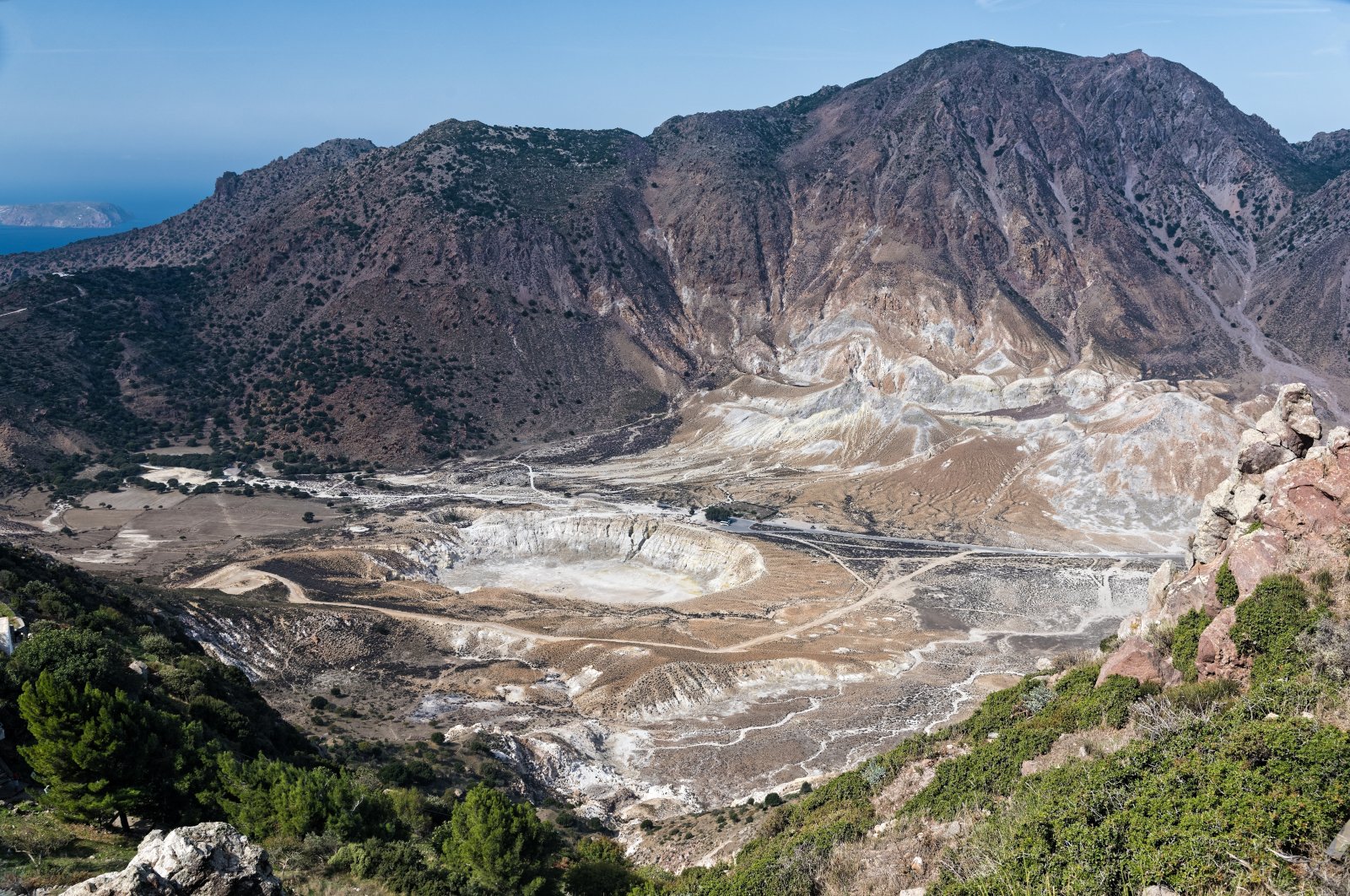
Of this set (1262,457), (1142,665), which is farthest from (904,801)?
(1262,457)

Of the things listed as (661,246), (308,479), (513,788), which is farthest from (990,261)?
(513,788)

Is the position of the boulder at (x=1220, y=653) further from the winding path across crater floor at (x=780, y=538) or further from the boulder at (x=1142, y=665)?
the winding path across crater floor at (x=780, y=538)

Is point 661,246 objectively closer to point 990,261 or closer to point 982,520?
point 990,261

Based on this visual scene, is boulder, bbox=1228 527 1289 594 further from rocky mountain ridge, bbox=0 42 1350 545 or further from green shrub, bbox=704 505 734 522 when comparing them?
rocky mountain ridge, bbox=0 42 1350 545

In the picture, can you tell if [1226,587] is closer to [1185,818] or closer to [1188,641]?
[1188,641]

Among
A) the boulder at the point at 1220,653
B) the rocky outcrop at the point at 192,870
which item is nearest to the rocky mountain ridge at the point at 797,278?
the boulder at the point at 1220,653

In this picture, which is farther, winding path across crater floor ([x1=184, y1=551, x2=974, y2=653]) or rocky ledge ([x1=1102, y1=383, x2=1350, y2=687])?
winding path across crater floor ([x1=184, y1=551, x2=974, y2=653])

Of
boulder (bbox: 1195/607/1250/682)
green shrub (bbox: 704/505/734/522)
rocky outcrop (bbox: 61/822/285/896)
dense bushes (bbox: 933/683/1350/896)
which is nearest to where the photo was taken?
rocky outcrop (bbox: 61/822/285/896)

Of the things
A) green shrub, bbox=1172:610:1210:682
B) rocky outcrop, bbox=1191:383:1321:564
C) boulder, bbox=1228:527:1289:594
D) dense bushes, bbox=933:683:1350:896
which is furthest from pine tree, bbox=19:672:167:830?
rocky outcrop, bbox=1191:383:1321:564
